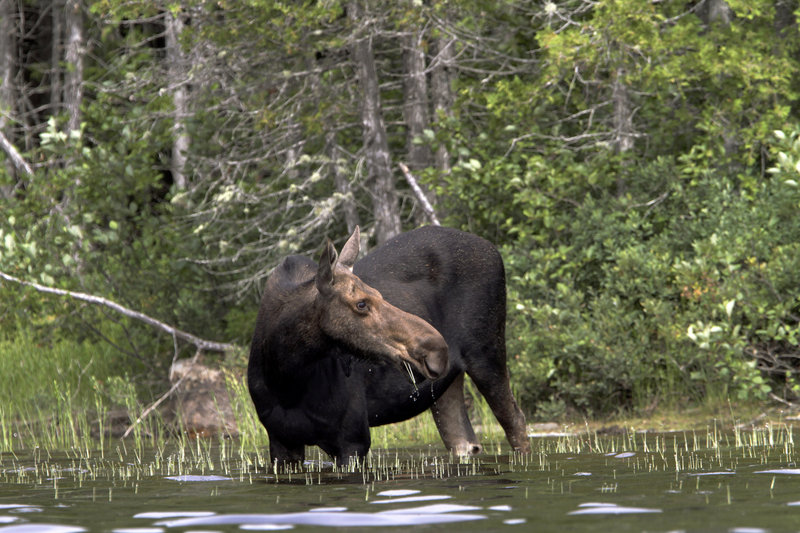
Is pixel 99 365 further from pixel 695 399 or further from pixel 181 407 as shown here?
pixel 695 399

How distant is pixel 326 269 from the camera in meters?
6.81

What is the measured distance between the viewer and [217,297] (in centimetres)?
1428

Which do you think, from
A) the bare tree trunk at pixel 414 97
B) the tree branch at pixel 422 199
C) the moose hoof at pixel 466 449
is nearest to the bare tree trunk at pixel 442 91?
the bare tree trunk at pixel 414 97

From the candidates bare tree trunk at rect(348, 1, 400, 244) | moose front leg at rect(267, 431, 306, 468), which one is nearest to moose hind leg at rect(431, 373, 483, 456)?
moose front leg at rect(267, 431, 306, 468)

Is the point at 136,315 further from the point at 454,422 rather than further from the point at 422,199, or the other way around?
the point at 454,422

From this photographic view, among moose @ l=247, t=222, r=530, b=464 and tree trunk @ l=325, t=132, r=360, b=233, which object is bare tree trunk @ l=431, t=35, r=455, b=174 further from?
moose @ l=247, t=222, r=530, b=464

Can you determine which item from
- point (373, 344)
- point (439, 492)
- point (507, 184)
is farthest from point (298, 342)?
point (507, 184)

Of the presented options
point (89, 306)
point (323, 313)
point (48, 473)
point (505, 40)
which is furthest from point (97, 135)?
point (323, 313)

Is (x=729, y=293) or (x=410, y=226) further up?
(x=410, y=226)

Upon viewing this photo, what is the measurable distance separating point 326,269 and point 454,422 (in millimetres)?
2496

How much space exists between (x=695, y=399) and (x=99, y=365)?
7.88 metres

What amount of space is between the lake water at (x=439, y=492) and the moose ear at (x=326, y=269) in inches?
47.8

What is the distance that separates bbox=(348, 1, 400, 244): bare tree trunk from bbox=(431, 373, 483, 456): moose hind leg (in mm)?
4146

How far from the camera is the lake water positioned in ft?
15.0
